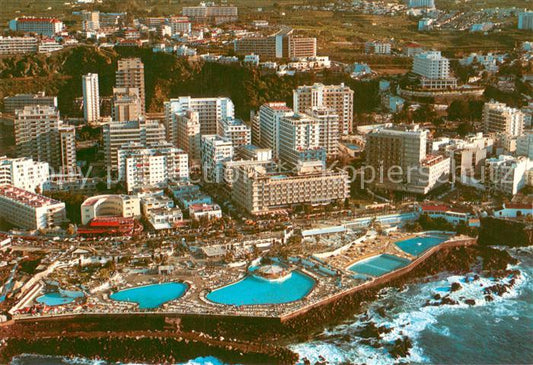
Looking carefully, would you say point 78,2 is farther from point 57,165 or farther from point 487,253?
point 487,253

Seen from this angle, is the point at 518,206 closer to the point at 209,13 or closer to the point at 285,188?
the point at 285,188

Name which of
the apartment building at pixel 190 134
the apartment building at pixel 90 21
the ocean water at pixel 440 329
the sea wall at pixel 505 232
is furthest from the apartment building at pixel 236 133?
the apartment building at pixel 90 21

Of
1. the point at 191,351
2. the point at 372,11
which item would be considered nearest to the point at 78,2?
the point at 372,11

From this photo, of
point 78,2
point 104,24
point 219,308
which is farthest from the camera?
point 78,2

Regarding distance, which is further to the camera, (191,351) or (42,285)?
(42,285)

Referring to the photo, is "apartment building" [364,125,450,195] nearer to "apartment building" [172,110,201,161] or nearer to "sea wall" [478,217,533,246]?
"sea wall" [478,217,533,246]

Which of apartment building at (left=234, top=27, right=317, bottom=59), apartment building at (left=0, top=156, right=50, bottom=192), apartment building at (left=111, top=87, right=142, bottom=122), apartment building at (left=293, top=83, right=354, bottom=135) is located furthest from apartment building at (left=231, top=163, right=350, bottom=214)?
apartment building at (left=234, top=27, right=317, bottom=59)

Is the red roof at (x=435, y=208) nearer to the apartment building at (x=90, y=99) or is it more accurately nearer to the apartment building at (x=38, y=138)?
the apartment building at (x=38, y=138)
